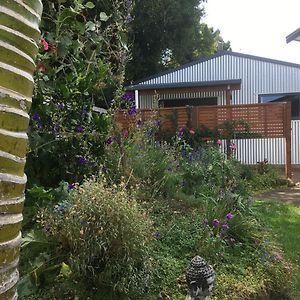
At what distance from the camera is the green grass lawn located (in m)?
4.57

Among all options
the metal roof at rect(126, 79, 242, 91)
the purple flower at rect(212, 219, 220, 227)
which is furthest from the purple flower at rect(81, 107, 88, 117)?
the metal roof at rect(126, 79, 242, 91)

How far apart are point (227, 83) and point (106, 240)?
1378cm

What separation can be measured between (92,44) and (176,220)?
198cm

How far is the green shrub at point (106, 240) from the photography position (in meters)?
2.65

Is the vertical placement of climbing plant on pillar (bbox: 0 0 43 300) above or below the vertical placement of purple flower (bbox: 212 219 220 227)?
above

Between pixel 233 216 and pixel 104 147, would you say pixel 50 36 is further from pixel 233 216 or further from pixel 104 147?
pixel 233 216

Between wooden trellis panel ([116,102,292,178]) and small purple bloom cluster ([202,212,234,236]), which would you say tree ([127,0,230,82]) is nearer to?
wooden trellis panel ([116,102,292,178])

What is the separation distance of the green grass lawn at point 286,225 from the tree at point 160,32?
553 inches

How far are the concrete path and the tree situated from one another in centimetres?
1216

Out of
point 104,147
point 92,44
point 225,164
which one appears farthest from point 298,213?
point 92,44

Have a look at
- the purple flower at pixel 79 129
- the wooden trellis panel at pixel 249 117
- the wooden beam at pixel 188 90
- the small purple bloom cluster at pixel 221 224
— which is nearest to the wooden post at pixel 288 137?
the wooden trellis panel at pixel 249 117

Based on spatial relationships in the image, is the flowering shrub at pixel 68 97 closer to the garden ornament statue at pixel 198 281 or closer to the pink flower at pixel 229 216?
the pink flower at pixel 229 216

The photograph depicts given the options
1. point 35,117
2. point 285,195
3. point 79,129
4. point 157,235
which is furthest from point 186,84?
point 157,235

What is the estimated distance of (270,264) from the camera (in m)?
3.64
